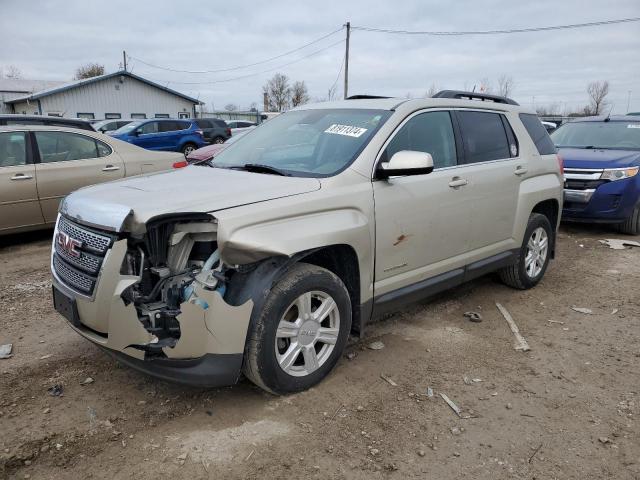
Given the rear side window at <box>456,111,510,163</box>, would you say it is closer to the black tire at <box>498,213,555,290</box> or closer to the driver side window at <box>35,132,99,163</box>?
the black tire at <box>498,213,555,290</box>

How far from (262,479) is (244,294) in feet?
3.03

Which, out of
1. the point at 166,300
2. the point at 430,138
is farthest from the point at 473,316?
the point at 166,300

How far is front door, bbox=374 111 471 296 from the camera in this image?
3420 millimetres

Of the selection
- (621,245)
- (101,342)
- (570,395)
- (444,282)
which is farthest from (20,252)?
(621,245)

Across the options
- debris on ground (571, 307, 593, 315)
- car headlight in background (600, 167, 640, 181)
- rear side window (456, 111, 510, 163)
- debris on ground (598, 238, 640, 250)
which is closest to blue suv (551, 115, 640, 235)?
car headlight in background (600, 167, 640, 181)

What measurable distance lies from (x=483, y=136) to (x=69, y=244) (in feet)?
11.2

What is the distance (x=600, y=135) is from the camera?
8.61 meters

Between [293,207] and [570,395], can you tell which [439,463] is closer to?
[570,395]

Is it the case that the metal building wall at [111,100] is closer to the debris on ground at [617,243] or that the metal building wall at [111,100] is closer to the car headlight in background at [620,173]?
the car headlight in background at [620,173]

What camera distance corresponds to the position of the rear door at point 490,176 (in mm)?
4164

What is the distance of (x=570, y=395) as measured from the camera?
3.23m

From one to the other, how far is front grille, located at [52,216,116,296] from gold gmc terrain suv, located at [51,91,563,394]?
0.04 ft

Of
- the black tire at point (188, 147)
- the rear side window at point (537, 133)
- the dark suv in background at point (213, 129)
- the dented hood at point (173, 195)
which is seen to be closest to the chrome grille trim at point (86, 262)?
the dented hood at point (173, 195)

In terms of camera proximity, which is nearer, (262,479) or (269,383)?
(262,479)
